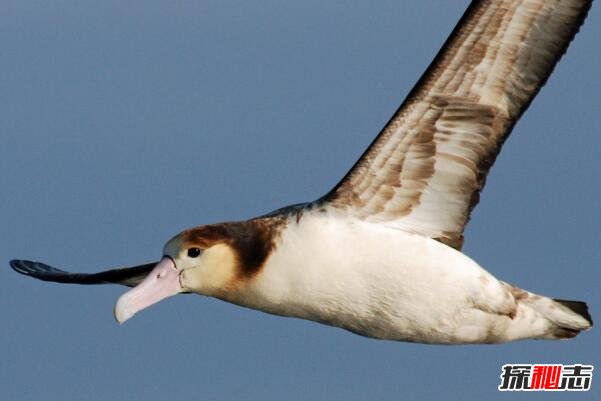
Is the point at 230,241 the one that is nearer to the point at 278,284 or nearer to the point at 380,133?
the point at 278,284

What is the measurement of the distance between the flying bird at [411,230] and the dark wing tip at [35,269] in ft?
12.0

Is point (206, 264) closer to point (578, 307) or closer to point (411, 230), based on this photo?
point (411, 230)

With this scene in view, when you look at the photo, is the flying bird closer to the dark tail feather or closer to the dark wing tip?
the dark tail feather

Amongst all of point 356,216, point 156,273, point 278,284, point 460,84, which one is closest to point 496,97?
point 460,84

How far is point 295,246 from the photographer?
12.6m

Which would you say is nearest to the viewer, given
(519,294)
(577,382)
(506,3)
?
(506,3)

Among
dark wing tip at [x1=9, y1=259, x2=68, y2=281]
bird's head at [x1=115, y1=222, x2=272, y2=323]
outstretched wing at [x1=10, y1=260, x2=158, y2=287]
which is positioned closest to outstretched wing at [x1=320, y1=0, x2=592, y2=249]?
bird's head at [x1=115, y1=222, x2=272, y2=323]

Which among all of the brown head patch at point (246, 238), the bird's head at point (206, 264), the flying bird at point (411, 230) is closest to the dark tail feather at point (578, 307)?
the flying bird at point (411, 230)

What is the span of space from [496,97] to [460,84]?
39cm

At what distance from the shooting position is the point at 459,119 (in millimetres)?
12961

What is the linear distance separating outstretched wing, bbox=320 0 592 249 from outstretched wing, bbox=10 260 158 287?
2.72 metres

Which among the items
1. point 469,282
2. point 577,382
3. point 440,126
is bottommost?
point 577,382

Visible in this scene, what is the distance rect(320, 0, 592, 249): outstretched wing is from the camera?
12492 mm

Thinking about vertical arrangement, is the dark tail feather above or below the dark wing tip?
below
